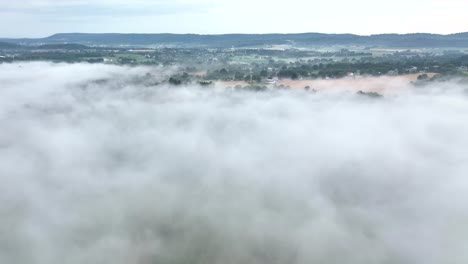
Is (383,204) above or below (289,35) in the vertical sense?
below

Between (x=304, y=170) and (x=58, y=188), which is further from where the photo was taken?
(x=304, y=170)

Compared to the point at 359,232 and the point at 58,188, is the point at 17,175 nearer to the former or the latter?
the point at 58,188

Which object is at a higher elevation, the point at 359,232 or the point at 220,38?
the point at 220,38

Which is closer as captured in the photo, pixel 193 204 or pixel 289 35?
pixel 193 204

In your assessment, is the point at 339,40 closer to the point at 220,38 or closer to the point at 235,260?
the point at 220,38

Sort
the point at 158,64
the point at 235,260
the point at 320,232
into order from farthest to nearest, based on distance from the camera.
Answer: the point at 158,64, the point at 320,232, the point at 235,260

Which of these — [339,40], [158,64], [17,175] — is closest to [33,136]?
[17,175]

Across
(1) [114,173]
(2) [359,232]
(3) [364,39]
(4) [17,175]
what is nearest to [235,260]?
(2) [359,232]

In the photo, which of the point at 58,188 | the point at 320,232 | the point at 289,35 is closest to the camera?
the point at 320,232

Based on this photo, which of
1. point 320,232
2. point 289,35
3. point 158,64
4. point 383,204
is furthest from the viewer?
point 289,35
